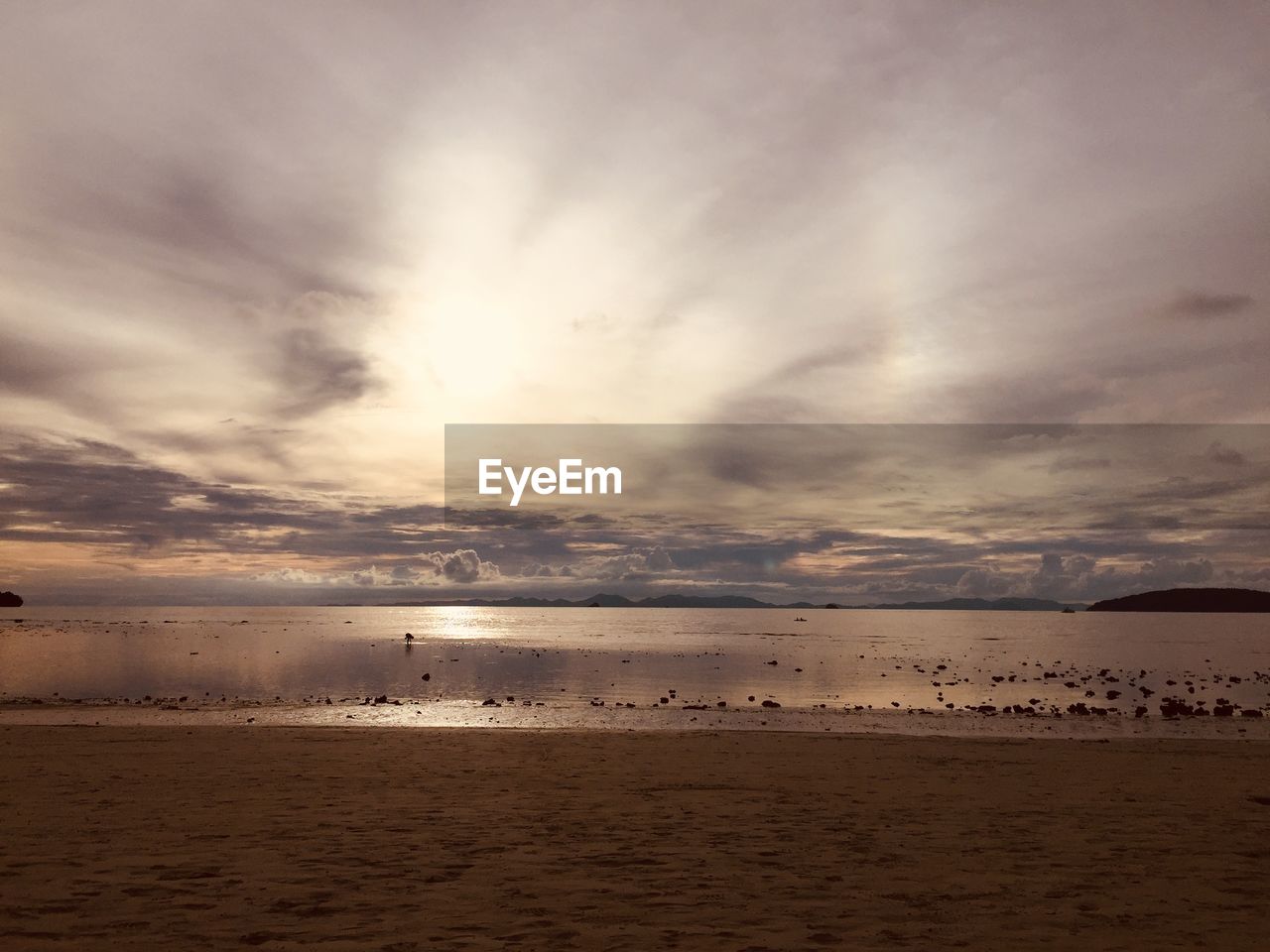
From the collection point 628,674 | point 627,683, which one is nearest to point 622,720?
point 627,683

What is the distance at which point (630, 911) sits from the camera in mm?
10930

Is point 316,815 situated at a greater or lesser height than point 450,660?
greater

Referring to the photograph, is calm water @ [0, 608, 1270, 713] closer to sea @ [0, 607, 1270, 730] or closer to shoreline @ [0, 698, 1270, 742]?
sea @ [0, 607, 1270, 730]

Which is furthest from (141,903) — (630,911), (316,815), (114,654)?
(114,654)

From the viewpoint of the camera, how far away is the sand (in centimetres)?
1031

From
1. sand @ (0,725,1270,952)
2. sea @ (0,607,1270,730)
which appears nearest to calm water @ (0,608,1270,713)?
sea @ (0,607,1270,730)

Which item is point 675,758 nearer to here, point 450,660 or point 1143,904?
point 1143,904

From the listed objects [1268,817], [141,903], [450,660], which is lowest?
[450,660]

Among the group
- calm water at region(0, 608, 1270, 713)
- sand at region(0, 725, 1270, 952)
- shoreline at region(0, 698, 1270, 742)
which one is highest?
sand at region(0, 725, 1270, 952)

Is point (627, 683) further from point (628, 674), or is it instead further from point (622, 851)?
point (622, 851)

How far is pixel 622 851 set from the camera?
13.9m

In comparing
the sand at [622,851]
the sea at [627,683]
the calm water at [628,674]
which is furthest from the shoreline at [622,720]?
the sand at [622,851]

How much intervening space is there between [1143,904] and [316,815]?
14706 mm

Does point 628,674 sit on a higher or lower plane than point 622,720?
lower
